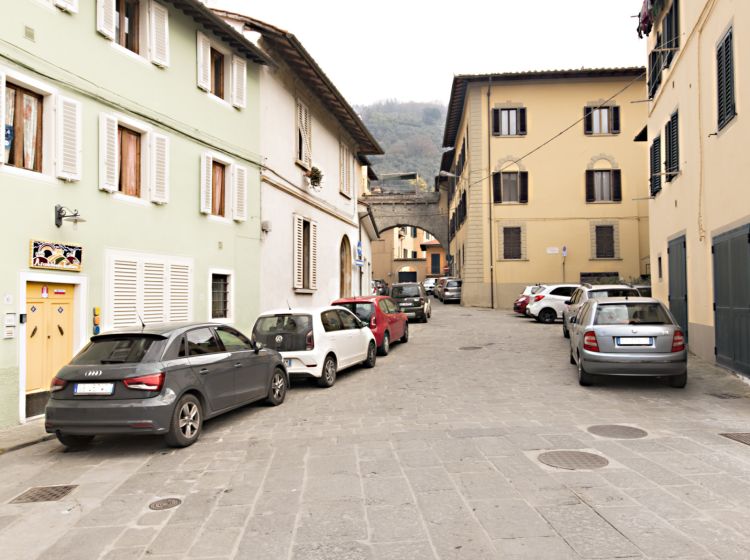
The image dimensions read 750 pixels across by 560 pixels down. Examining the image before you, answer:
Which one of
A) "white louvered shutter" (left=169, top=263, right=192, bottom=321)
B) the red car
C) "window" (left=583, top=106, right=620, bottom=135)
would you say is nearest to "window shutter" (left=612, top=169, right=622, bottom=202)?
"window" (left=583, top=106, right=620, bottom=135)

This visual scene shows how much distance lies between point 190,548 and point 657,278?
16224 millimetres

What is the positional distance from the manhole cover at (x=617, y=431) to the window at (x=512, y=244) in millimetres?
25481

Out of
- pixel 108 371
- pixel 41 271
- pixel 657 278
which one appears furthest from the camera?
pixel 657 278

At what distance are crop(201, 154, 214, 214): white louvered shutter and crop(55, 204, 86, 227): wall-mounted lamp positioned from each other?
360 cm

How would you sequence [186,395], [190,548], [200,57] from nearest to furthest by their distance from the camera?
1. [190,548]
2. [186,395]
3. [200,57]

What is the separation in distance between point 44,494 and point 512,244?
29251 mm

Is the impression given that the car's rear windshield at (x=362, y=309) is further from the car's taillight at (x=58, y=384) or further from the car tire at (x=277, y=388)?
the car's taillight at (x=58, y=384)

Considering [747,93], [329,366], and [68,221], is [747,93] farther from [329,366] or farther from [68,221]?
[68,221]

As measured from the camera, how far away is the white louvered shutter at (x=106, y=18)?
10016mm

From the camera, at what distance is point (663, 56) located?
1540 cm

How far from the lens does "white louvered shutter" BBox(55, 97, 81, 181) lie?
915 cm

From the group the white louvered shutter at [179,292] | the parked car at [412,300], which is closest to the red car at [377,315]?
the white louvered shutter at [179,292]

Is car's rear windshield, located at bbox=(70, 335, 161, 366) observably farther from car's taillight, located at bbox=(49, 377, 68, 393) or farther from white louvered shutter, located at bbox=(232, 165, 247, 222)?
white louvered shutter, located at bbox=(232, 165, 247, 222)

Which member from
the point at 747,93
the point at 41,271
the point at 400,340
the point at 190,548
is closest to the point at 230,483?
the point at 190,548
